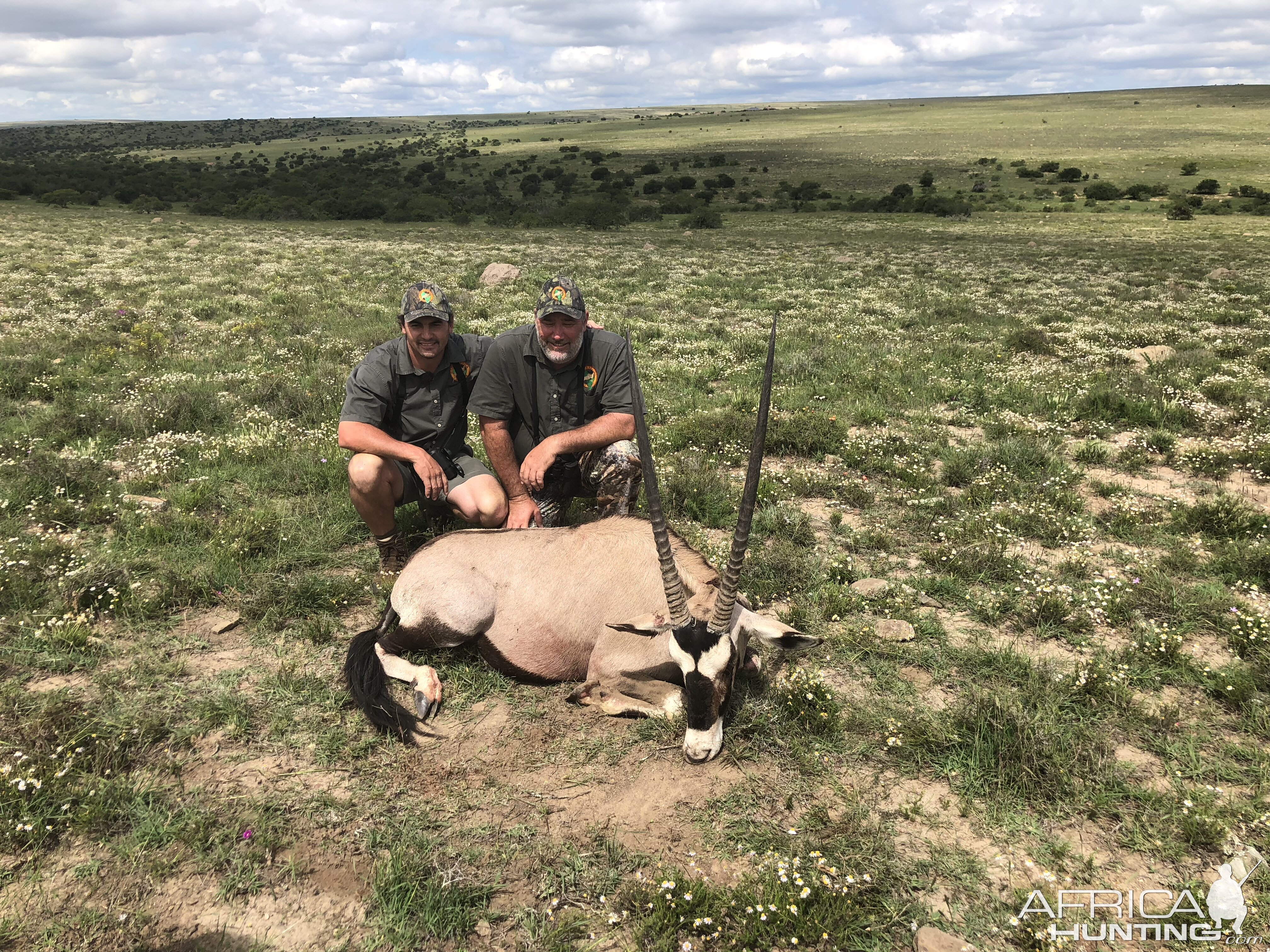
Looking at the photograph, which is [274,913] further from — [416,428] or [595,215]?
[595,215]

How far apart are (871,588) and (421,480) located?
4.38 meters

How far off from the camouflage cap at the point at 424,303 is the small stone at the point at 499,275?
17465 mm

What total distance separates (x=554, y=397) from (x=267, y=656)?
11.0ft

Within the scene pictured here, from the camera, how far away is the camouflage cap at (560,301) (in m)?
6.23

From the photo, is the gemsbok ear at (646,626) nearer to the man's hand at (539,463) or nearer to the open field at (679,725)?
the open field at (679,725)

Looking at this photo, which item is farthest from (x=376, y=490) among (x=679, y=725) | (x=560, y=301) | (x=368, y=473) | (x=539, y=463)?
(x=679, y=725)

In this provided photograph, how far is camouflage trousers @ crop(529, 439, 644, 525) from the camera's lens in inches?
268

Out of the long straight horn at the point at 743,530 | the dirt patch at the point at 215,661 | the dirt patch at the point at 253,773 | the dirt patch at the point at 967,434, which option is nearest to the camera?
the long straight horn at the point at 743,530

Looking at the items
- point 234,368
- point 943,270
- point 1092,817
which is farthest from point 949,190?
point 1092,817

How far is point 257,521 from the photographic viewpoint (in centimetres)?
694

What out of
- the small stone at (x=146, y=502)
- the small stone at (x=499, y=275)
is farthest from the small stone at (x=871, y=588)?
the small stone at (x=499, y=275)

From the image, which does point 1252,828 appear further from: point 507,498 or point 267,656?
point 267,656

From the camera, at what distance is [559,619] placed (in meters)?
5.21

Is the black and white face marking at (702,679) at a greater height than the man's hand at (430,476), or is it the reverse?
the man's hand at (430,476)
